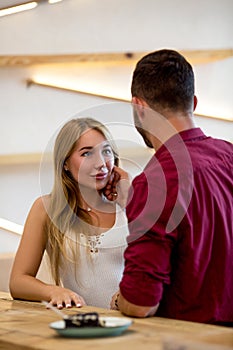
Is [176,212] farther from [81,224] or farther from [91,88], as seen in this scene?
[91,88]

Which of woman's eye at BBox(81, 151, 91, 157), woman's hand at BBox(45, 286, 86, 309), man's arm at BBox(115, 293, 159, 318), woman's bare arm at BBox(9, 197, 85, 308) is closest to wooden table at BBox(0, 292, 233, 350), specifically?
man's arm at BBox(115, 293, 159, 318)

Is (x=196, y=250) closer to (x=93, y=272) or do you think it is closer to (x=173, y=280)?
(x=173, y=280)

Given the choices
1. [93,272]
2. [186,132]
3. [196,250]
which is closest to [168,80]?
[186,132]

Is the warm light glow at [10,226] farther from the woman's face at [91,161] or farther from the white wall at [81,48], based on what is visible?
the woman's face at [91,161]

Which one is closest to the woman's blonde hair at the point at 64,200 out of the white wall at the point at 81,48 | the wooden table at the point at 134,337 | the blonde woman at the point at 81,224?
the blonde woman at the point at 81,224

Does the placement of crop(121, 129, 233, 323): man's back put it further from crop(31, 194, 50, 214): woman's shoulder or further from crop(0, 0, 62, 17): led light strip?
crop(0, 0, 62, 17): led light strip

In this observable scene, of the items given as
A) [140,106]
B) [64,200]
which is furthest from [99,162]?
Result: [140,106]

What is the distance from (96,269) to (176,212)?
0.76 m

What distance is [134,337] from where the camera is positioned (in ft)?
5.04

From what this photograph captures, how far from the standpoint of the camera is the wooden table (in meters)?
1.45

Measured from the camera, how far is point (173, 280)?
1.82 meters

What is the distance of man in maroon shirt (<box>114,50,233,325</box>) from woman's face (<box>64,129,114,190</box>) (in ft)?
1.91

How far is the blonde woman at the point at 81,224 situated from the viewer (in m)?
2.42

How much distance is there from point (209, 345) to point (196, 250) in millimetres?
368
